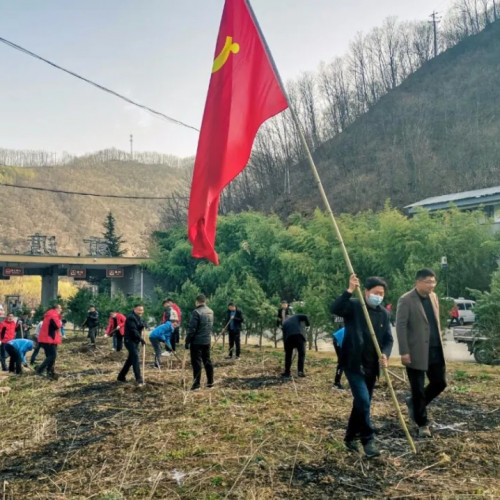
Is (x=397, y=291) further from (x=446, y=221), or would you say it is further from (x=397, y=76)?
(x=397, y=76)

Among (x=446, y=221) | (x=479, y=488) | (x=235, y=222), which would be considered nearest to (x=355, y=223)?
(x=446, y=221)

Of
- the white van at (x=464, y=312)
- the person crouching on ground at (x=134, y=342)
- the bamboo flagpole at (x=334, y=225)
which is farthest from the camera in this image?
the white van at (x=464, y=312)

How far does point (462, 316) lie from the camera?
29.8 m

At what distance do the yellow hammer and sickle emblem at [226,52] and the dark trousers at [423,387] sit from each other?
13.4 ft

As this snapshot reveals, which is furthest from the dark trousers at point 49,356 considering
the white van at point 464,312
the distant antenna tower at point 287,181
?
the distant antenna tower at point 287,181

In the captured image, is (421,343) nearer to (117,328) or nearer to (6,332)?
(6,332)

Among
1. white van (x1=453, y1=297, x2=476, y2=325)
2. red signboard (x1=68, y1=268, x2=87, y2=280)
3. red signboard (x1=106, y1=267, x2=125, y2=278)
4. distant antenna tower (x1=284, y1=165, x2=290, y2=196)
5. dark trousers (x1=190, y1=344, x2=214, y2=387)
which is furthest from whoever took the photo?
distant antenna tower (x1=284, y1=165, x2=290, y2=196)

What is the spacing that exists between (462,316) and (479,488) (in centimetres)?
2729

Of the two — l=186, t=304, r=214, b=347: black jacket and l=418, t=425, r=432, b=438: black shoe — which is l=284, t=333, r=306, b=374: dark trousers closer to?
l=186, t=304, r=214, b=347: black jacket

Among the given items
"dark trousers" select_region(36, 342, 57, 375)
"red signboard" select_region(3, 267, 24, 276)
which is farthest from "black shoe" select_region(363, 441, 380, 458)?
"red signboard" select_region(3, 267, 24, 276)

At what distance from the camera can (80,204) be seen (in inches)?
4963

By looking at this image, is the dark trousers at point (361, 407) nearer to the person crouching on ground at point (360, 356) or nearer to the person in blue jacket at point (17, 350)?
the person crouching on ground at point (360, 356)

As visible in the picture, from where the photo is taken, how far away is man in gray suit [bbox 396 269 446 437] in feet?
19.1

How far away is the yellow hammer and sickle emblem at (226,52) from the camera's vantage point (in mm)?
6535
